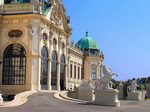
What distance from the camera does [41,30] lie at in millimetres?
49281

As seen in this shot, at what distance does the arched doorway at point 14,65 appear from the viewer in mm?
48250

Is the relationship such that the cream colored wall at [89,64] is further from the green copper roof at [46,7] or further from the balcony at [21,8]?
the balcony at [21,8]

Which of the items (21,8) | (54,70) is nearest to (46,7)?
(21,8)

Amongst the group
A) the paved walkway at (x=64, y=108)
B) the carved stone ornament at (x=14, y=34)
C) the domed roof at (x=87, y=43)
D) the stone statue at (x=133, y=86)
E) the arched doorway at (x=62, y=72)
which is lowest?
the paved walkway at (x=64, y=108)

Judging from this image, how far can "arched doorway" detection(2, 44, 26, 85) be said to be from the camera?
158 ft

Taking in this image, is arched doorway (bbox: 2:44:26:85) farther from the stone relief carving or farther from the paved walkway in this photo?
the paved walkway

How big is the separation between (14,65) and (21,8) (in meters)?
8.05

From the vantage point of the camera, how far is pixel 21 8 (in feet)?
160

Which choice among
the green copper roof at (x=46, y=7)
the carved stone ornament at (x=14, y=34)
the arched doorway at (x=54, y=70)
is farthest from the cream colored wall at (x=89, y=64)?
the carved stone ornament at (x=14, y=34)

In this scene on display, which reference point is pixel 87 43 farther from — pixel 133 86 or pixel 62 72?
pixel 133 86

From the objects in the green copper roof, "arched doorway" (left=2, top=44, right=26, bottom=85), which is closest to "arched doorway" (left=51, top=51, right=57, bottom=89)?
the green copper roof

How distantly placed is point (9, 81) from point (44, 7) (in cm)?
1251

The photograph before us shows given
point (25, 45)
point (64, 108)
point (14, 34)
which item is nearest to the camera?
point (64, 108)

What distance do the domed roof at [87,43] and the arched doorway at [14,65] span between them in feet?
121
